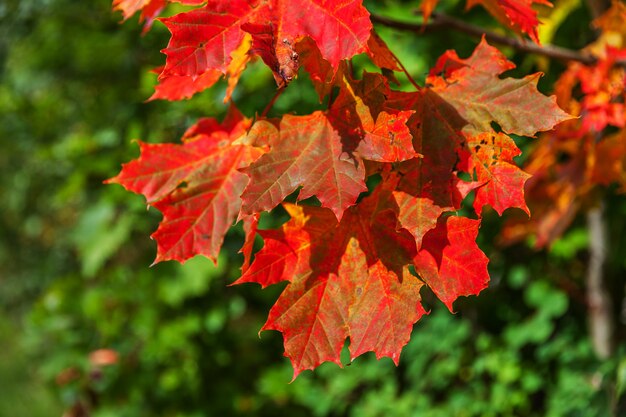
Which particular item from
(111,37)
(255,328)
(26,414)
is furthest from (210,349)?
(26,414)

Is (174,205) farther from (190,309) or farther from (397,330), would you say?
(190,309)

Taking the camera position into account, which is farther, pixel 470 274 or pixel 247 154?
pixel 247 154

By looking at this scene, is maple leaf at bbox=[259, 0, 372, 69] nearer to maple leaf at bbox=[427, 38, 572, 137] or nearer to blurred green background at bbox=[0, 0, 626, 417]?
maple leaf at bbox=[427, 38, 572, 137]

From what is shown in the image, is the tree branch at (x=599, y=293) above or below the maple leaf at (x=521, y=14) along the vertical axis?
below

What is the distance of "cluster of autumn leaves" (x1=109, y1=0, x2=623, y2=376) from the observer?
83 centimetres

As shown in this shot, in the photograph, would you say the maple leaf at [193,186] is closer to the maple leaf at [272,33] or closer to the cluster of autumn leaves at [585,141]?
the maple leaf at [272,33]

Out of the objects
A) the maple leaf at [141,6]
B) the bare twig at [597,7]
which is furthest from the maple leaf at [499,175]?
the bare twig at [597,7]

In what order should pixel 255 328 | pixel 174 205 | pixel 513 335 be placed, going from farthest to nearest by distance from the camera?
pixel 255 328 → pixel 513 335 → pixel 174 205

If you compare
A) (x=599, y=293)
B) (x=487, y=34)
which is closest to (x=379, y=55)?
(x=487, y=34)

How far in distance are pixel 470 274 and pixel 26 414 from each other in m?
4.55

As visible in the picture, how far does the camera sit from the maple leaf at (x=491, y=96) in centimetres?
93

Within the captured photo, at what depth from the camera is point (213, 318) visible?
8.82ft

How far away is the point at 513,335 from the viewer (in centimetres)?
256

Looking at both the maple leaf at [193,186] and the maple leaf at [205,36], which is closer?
the maple leaf at [205,36]
